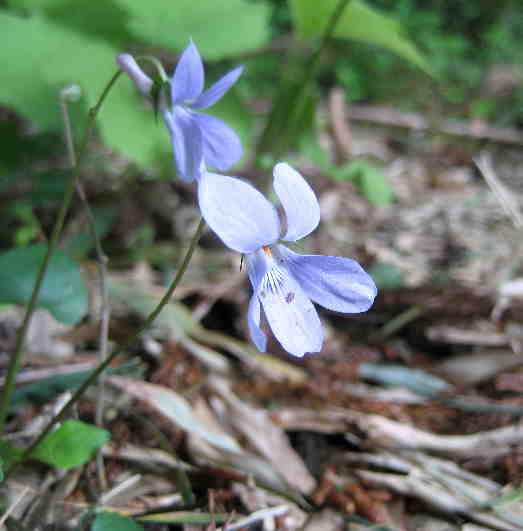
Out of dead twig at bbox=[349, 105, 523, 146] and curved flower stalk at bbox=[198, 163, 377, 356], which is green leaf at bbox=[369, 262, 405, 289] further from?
dead twig at bbox=[349, 105, 523, 146]

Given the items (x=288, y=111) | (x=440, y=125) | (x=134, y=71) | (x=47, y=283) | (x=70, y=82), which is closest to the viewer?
(x=134, y=71)

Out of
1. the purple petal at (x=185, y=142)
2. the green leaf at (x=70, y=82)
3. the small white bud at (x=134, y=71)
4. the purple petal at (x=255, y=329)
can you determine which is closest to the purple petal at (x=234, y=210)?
the purple petal at (x=255, y=329)

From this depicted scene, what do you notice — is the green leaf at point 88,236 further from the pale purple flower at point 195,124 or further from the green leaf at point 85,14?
the pale purple flower at point 195,124

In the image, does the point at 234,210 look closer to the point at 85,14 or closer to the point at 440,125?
the point at 85,14

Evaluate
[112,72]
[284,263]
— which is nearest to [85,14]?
[112,72]

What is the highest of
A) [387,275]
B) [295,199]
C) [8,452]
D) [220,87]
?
[220,87]

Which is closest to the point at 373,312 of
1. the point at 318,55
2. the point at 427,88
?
the point at 318,55
